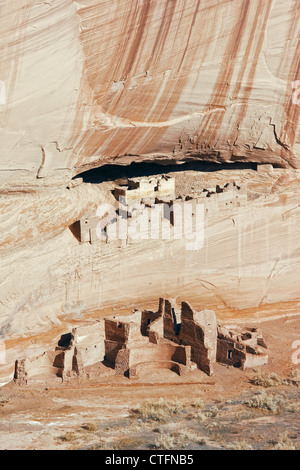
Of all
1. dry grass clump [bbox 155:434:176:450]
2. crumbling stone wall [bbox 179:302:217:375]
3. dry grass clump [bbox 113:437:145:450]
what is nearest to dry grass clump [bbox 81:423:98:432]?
dry grass clump [bbox 113:437:145:450]

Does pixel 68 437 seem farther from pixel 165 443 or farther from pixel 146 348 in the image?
pixel 146 348

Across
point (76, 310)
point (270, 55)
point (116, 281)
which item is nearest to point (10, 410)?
point (76, 310)

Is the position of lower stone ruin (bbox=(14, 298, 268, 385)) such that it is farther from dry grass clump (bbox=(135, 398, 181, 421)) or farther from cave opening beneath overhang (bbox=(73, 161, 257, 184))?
cave opening beneath overhang (bbox=(73, 161, 257, 184))

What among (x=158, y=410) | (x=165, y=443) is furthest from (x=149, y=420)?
(x=165, y=443)

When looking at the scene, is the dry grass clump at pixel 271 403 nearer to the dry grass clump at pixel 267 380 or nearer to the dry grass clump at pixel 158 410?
the dry grass clump at pixel 267 380

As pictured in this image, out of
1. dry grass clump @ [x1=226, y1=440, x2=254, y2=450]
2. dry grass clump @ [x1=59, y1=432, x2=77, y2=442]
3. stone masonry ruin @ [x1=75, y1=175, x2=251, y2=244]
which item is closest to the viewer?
dry grass clump @ [x1=226, y1=440, x2=254, y2=450]

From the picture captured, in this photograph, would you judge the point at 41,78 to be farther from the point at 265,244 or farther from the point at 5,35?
the point at 265,244

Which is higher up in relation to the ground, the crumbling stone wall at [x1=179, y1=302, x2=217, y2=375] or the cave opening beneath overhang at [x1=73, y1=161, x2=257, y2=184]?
the cave opening beneath overhang at [x1=73, y1=161, x2=257, y2=184]

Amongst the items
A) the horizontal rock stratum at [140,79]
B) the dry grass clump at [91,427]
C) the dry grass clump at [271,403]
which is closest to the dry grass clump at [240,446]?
the dry grass clump at [271,403]
